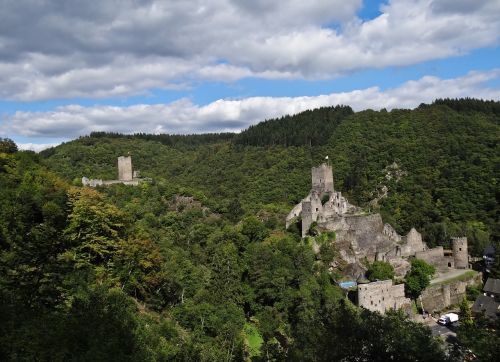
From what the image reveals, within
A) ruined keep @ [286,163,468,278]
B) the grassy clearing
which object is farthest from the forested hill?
the grassy clearing

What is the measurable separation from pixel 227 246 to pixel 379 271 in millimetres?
13177

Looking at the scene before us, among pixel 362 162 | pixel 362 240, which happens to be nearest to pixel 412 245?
pixel 362 240

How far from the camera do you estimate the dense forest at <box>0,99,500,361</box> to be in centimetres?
1472

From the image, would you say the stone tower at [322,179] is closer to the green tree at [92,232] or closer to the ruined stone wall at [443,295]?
the ruined stone wall at [443,295]

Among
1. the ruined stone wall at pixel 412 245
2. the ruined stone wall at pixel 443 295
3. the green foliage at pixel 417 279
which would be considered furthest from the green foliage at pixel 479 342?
the ruined stone wall at pixel 412 245

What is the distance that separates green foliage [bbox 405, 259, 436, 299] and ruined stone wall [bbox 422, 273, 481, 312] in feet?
2.59

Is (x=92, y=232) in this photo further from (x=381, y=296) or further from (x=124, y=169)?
(x=124, y=169)

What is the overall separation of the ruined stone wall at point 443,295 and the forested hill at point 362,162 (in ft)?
44.2

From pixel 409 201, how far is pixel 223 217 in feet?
108

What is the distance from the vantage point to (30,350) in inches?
502

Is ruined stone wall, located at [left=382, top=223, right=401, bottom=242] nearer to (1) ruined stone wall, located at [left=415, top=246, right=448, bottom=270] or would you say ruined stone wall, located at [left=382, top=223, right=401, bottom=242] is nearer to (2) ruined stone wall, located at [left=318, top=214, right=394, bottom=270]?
(2) ruined stone wall, located at [left=318, top=214, right=394, bottom=270]

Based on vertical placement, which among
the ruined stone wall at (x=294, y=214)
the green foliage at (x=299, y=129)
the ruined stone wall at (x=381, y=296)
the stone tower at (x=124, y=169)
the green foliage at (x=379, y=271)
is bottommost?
the ruined stone wall at (x=381, y=296)

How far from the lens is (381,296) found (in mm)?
37969

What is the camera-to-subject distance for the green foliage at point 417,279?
41.0 meters
